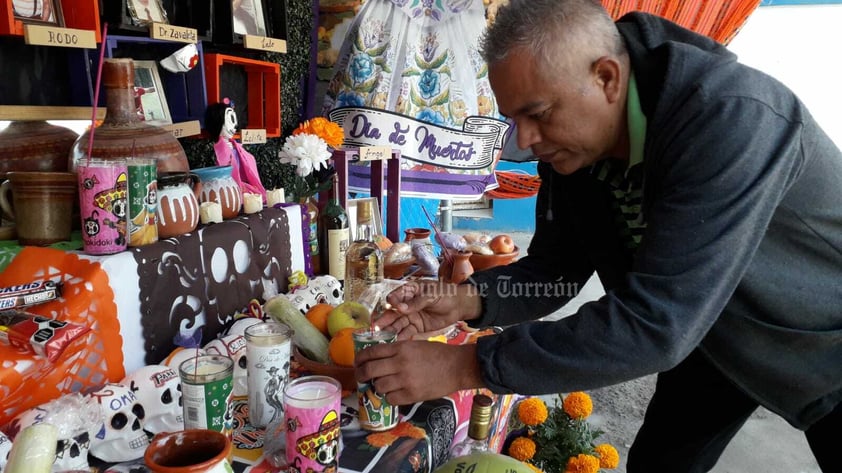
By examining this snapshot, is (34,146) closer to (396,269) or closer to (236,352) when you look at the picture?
(236,352)

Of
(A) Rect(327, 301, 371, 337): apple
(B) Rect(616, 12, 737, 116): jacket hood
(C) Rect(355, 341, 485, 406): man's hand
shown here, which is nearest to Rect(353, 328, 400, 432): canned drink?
(C) Rect(355, 341, 485, 406): man's hand

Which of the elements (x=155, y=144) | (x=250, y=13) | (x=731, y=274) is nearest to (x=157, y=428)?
(x=155, y=144)

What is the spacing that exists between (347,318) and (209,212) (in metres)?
0.51

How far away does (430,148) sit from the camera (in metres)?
3.03

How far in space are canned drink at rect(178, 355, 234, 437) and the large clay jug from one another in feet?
1.99

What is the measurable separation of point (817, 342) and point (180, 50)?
1.76 meters

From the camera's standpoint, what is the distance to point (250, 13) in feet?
6.36

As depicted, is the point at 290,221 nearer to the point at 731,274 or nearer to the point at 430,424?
the point at 430,424

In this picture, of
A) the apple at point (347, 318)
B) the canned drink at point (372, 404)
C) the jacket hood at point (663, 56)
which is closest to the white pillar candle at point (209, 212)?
the apple at point (347, 318)

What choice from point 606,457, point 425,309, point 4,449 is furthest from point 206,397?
point 606,457

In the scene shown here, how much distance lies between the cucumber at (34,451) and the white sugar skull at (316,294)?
2.94ft

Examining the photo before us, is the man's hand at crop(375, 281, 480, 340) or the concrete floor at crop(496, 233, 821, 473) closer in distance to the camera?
the man's hand at crop(375, 281, 480, 340)

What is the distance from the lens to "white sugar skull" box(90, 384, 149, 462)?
894 mm

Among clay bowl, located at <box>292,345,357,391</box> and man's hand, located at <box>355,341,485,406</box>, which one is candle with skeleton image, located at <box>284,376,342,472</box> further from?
clay bowl, located at <box>292,345,357,391</box>
